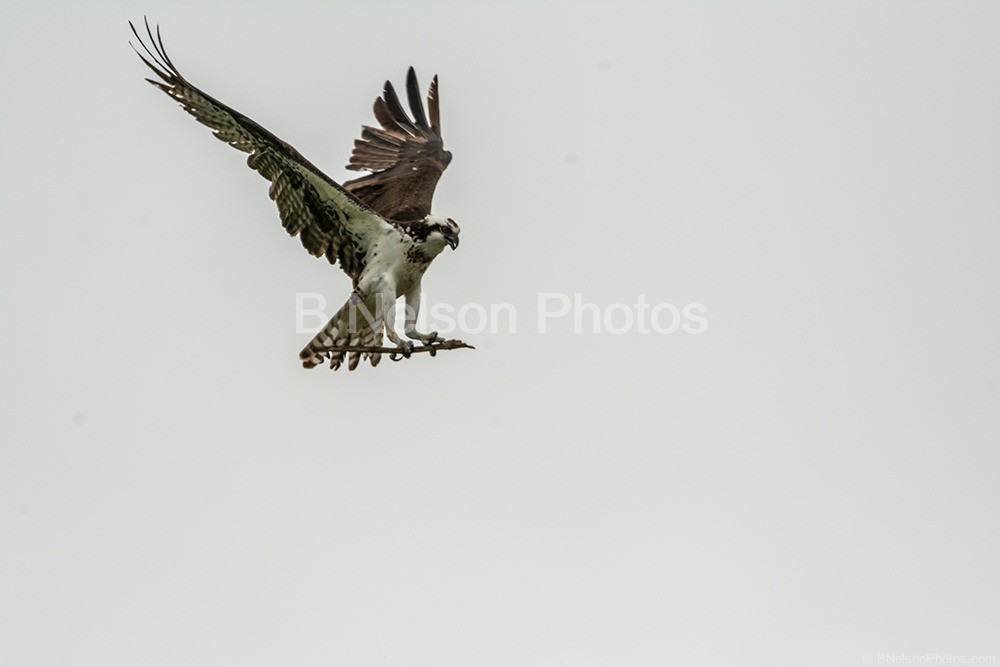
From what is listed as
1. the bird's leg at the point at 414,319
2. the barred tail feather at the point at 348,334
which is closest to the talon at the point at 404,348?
the bird's leg at the point at 414,319

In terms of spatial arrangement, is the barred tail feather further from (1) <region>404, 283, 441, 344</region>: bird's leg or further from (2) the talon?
(2) the talon

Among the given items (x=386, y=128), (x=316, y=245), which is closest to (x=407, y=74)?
(x=386, y=128)

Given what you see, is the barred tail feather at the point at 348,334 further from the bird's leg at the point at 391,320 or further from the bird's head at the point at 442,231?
the bird's head at the point at 442,231

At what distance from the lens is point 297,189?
13.0m

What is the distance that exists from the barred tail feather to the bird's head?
0.86 m

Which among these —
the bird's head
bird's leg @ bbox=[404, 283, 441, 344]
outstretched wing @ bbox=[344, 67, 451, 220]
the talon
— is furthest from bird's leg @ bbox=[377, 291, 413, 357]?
outstretched wing @ bbox=[344, 67, 451, 220]

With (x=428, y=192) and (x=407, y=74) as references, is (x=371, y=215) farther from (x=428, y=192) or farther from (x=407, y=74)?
(x=407, y=74)

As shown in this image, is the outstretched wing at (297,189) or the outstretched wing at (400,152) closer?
the outstretched wing at (297,189)

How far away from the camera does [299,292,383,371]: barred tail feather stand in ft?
43.6

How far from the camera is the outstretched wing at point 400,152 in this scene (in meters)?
15.0

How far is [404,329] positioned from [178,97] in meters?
2.74

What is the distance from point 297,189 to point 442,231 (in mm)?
1328

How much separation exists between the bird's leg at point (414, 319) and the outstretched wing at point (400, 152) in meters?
1.69

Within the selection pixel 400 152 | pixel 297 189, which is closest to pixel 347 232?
pixel 297 189
